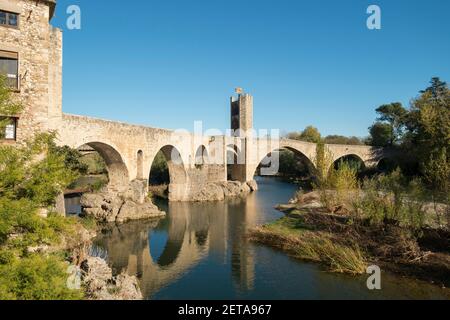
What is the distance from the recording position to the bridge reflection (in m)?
13.3

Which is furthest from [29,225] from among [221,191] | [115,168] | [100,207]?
[221,191]

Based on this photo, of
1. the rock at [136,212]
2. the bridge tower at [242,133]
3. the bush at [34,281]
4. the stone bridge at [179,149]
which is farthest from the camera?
the bridge tower at [242,133]

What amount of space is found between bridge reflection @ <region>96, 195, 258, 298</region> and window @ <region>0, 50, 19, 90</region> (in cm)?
753

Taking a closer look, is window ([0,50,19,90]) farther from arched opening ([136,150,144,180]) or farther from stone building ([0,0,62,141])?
arched opening ([136,150,144,180])

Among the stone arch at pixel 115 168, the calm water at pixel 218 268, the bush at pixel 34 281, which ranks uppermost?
the stone arch at pixel 115 168

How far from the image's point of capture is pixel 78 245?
14.4 metres

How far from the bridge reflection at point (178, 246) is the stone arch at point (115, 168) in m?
4.18

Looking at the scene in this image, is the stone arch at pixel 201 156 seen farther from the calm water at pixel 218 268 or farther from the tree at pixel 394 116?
the tree at pixel 394 116

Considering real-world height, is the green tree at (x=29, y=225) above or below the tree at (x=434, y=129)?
below

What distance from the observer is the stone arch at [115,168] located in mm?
24172

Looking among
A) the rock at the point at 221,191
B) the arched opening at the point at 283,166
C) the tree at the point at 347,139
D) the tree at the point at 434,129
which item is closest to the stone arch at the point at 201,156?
the rock at the point at 221,191

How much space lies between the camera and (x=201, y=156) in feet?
129
